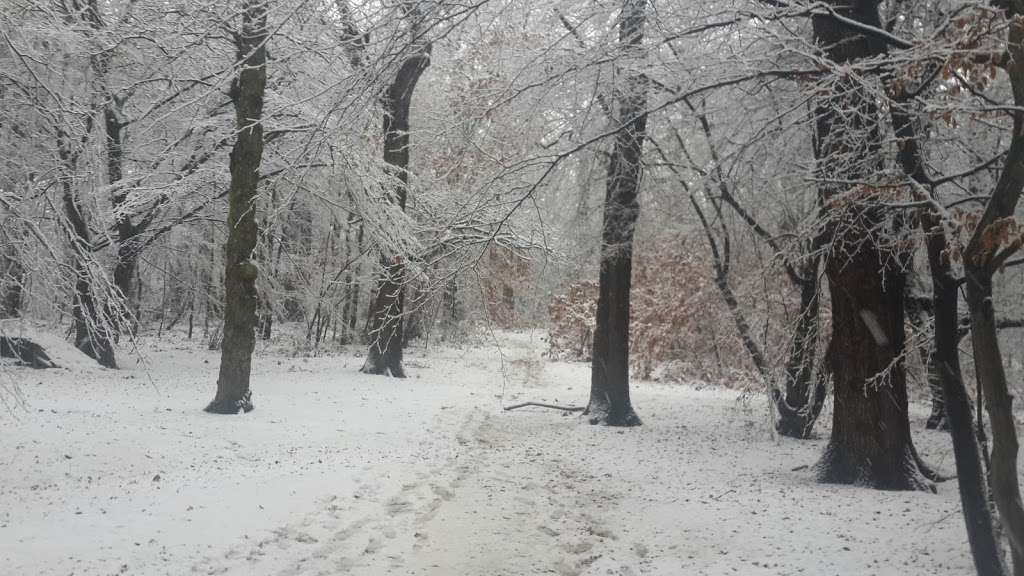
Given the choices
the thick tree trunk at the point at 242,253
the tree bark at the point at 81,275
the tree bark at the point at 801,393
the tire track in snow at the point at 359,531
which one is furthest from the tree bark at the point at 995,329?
the thick tree trunk at the point at 242,253

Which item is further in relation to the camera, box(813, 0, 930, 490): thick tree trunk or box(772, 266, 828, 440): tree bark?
box(772, 266, 828, 440): tree bark

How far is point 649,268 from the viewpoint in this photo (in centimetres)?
2019

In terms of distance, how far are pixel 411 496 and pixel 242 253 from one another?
514 cm

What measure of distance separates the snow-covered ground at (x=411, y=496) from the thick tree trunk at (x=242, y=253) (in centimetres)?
64

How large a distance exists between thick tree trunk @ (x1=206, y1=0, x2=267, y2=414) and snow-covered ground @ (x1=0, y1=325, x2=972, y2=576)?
0.64 metres

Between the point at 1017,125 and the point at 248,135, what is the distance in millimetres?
9700

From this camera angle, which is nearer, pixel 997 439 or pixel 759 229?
pixel 997 439

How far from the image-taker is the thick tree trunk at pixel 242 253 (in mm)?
10648

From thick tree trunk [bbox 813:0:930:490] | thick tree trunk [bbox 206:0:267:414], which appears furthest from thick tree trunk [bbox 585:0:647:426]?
thick tree trunk [bbox 206:0:267:414]

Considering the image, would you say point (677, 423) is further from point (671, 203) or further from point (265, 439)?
point (265, 439)

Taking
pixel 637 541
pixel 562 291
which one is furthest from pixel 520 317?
pixel 637 541

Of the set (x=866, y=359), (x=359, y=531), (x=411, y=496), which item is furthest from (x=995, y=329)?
(x=411, y=496)

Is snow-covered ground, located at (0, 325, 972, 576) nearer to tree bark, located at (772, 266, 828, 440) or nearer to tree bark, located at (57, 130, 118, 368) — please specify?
tree bark, located at (772, 266, 828, 440)

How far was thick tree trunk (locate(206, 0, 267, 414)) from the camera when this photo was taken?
419 inches
